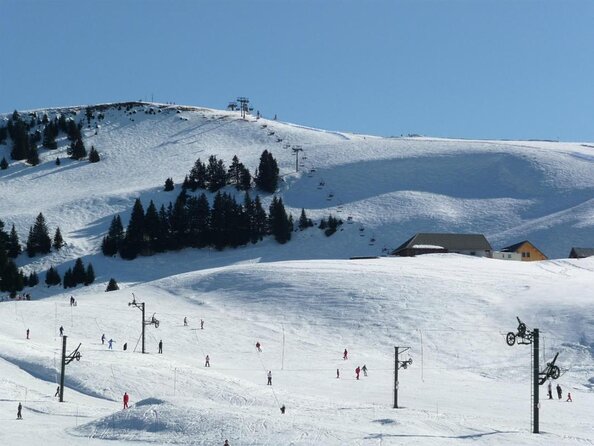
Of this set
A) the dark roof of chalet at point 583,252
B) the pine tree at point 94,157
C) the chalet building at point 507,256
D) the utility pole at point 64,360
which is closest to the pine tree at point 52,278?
the chalet building at point 507,256

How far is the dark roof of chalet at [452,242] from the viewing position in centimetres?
10827

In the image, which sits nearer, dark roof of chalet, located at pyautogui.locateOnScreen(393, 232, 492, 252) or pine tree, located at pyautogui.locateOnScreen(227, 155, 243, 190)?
dark roof of chalet, located at pyautogui.locateOnScreen(393, 232, 492, 252)

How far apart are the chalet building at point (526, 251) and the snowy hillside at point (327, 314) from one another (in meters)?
4.92

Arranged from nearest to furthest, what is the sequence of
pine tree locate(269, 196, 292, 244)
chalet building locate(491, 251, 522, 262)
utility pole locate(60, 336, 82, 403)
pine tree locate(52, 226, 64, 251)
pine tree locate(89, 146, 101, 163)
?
utility pole locate(60, 336, 82, 403) < chalet building locate(491, 251, 522, 262) < pine tree locate(52, 226, 64, 251) < pine tree locate(269, 196, 292, 244) < pine tree locate(89, 146, 101, 163)

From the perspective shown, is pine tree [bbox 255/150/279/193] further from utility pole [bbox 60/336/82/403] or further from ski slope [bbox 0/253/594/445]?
utility pole [bbox 60/336/82/403]

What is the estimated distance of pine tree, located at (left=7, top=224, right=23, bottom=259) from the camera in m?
A: 112

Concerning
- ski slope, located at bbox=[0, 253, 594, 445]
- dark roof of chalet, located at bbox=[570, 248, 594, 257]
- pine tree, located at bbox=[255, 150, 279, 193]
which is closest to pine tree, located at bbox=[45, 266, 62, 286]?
ski slope, located at bbox=[0, 253, 594, 445]

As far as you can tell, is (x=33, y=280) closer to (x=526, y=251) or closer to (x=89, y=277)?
(x=89, y=277)

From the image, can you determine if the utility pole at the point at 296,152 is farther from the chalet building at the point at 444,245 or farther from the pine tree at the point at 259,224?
the chalet building at the point at 444,245

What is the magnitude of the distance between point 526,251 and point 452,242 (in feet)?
27.2

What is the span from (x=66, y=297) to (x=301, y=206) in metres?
47.2

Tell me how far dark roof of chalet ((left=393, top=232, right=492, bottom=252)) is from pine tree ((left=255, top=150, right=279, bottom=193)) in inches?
1279

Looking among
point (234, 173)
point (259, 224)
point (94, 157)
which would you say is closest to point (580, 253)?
point (259, 224)

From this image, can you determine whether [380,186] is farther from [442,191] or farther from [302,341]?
[302,341]
